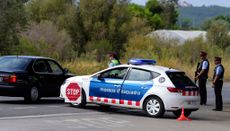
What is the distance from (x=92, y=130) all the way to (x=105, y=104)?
3870 millimetres

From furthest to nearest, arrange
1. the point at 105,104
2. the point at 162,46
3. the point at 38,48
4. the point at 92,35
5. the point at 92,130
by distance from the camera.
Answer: the point at 92,35 → the point at 162,46 → the point at 38,48 → the point at 105,104 → the point at 92,130

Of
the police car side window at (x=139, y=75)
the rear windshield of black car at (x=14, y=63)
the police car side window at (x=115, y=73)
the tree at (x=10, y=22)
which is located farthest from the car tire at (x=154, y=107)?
the tree at (x=10, y=22)

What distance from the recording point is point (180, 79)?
1612 cm

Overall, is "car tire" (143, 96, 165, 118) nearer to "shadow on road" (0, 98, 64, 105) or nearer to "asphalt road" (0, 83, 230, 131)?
"asphalt road" (0, 83, 230, 131)

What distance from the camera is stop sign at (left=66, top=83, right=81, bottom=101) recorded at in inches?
675

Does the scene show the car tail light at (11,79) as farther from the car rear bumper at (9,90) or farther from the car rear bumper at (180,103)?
the car rear bumper at (180,103)

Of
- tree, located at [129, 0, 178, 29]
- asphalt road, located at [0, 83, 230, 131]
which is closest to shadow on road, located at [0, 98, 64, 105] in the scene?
asphalt road, located at [0, 83, 230, 131]

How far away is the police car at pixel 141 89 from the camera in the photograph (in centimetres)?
1556

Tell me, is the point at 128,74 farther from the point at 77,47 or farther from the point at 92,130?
the point at 77,47

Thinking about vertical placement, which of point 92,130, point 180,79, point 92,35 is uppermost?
point 92,35

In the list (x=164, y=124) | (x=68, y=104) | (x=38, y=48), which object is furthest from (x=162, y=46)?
(x=164, y=124)

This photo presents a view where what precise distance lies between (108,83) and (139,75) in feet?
3.04

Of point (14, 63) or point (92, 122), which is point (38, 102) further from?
point (92, 122)

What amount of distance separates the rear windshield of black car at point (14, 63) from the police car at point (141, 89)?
6.80 ft
